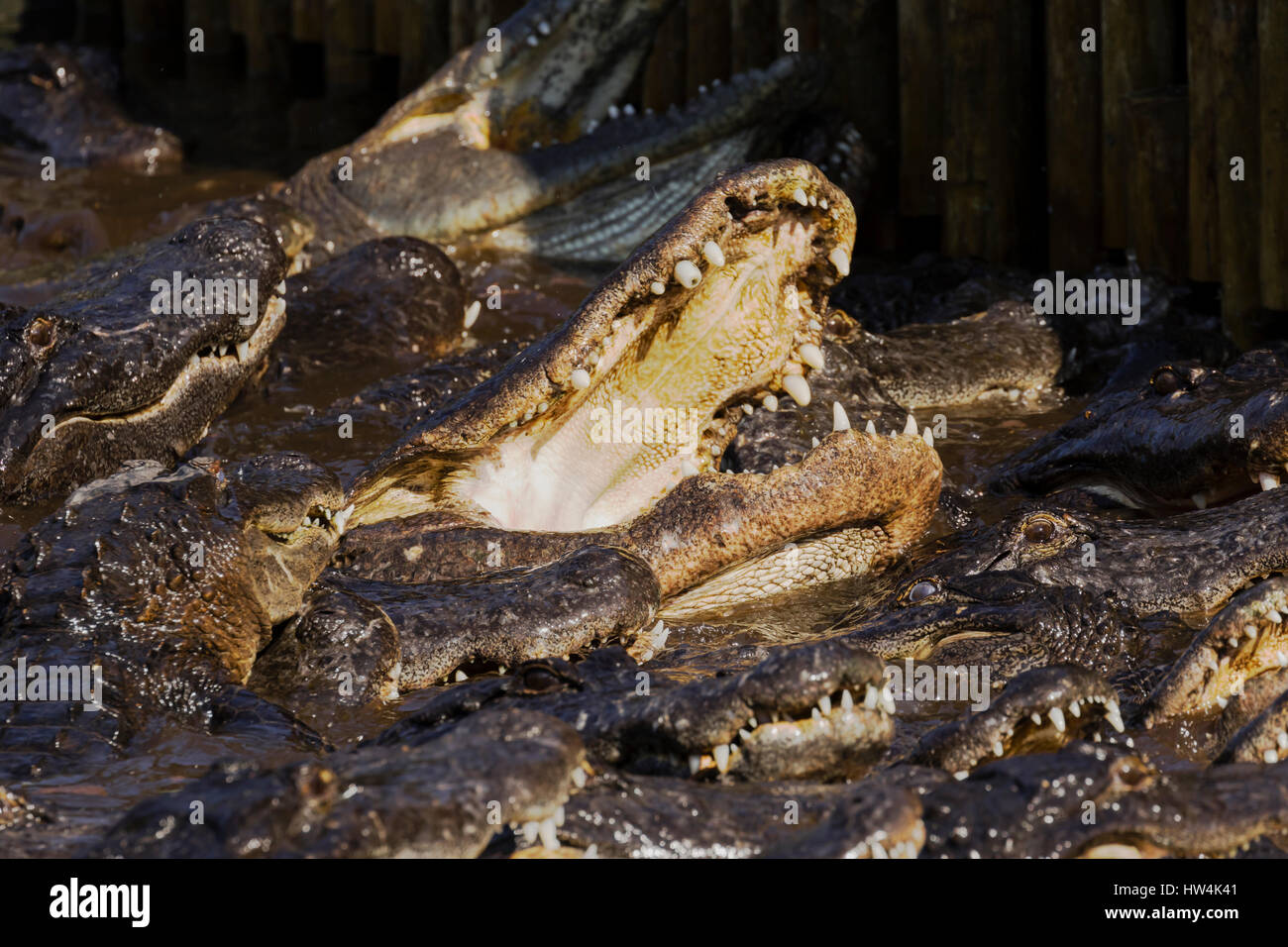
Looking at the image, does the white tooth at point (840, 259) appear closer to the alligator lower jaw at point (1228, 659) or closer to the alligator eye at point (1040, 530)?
the alligator eye at point (1040, 530)

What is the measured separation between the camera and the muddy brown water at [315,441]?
323cm

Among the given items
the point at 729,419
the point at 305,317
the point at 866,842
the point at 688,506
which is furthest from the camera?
the point at 305,317

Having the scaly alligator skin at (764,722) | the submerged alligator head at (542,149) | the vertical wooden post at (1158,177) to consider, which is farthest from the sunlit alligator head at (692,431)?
the submerged alligator head at (542,149)

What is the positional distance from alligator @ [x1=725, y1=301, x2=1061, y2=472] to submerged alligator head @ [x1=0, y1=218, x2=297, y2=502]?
2046 mm

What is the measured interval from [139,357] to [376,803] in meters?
3.25

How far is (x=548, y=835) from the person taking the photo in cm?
263

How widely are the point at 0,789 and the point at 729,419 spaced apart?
2.70 metres

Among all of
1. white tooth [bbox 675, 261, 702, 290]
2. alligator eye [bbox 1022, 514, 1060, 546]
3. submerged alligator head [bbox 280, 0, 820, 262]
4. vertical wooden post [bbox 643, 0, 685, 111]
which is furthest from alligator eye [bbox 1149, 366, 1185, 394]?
vertical wooden post [bbox 643, 0, 685, 111]

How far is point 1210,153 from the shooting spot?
260 inches

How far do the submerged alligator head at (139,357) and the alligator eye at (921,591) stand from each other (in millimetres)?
2700

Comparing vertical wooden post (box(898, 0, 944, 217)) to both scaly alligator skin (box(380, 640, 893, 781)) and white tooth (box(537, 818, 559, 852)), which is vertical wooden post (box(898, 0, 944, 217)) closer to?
scaly alligator skin (box(380, 640, 893, 781))

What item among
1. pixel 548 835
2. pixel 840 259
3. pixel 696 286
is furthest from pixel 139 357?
pixel 548 835

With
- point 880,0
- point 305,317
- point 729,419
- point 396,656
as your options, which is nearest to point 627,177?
point 880,0
